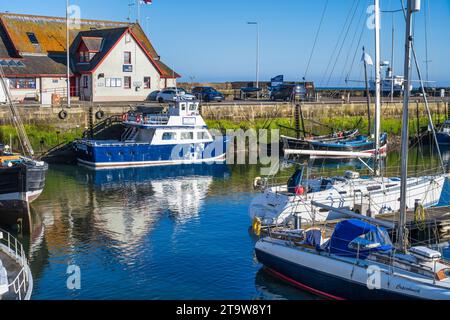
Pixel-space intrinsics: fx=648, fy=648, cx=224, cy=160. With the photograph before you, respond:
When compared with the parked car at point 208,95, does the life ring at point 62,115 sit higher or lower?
lower

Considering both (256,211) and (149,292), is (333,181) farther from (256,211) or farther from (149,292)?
(149,292)

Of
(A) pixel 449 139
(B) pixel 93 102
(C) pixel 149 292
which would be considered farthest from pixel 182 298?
(A) pixel 449 139

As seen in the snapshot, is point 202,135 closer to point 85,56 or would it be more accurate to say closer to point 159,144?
point 159,144

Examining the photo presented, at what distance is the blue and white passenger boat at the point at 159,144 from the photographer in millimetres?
48500

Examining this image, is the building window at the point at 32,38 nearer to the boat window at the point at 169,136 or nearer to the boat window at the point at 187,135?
the boat window at the point at 169,136

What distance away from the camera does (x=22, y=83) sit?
57094 mm

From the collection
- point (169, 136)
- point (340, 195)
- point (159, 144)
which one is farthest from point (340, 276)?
point (169, 136)

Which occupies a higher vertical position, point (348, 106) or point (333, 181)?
point (348, 106)

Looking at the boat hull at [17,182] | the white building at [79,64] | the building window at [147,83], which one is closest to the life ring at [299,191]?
the boat hull at [17,182]

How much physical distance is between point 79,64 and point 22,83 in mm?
6371

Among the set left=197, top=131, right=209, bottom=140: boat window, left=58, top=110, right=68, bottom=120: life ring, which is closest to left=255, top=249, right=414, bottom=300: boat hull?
left=197, top=131, right=209, bottom=140: boat window

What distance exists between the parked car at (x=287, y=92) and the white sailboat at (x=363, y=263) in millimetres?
44952
